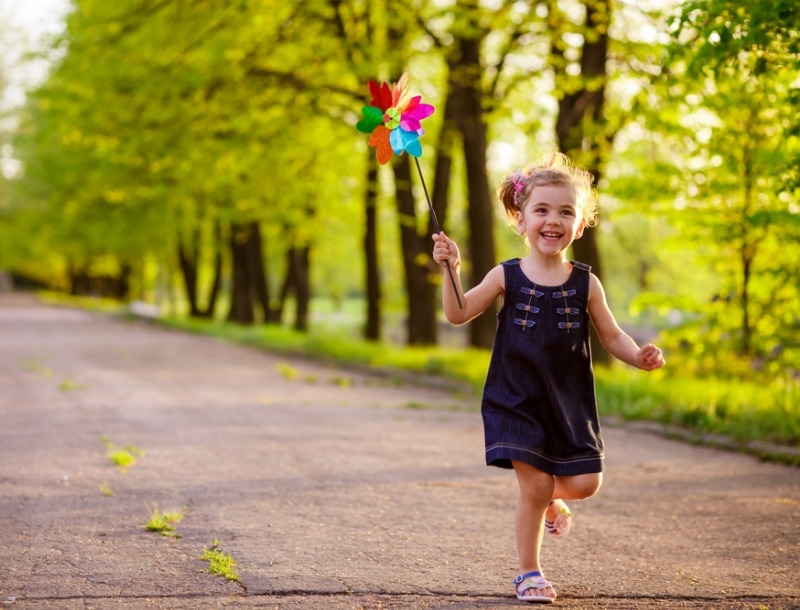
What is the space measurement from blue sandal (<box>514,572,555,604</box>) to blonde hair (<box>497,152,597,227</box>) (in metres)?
1.57

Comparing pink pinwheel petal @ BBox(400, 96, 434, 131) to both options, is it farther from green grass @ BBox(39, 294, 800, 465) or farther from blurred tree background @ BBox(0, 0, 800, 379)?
green grass @ BBox(39, 294, 800, 465)

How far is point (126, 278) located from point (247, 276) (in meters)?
30.3

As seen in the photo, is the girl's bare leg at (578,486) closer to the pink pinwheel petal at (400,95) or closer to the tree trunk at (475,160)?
the pink pinwheel petal at (400,95)

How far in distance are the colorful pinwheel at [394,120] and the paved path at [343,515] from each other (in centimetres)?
188

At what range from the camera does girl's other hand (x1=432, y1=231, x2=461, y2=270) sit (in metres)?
4.61

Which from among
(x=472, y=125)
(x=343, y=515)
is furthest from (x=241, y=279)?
(x=343, y=515)

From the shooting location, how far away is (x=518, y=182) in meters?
4.86

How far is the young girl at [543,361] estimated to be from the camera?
4.56 meters

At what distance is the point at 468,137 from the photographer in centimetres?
1756

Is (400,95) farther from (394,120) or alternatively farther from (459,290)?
(459,290)

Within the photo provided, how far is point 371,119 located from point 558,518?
1945 mm

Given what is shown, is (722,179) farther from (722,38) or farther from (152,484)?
(152,484)

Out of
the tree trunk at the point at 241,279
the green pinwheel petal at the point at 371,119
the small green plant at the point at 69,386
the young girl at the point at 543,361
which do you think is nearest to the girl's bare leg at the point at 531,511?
the young girl at the point at 543,361

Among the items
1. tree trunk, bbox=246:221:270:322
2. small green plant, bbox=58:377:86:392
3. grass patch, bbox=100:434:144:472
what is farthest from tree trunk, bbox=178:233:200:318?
grass patch, bbox=100:434:144:472
